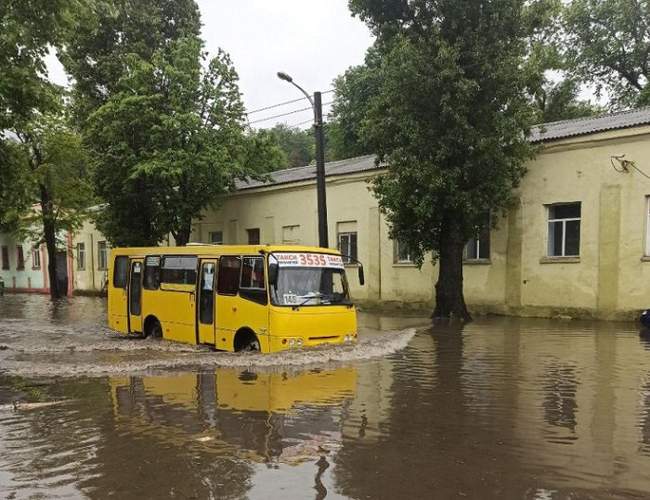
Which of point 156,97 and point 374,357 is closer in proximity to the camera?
point 374,357

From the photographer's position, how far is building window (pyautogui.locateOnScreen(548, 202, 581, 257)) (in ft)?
58.2

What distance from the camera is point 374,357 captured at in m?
11.1

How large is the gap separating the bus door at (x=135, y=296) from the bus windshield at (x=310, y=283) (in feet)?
17.5

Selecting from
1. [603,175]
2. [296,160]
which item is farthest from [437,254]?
[296,160]

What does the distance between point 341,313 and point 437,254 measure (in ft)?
25.6

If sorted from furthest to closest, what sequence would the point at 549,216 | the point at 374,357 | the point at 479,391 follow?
the point at 549,216 < the point at 374,357 < the point at 479,391

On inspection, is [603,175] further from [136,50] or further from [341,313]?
[136,50]

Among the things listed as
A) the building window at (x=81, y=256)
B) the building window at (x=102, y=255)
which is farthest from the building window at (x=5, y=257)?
the building window at (x=102, y=255)

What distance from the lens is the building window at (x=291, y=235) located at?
90.2 feet

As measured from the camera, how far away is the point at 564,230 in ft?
59.1

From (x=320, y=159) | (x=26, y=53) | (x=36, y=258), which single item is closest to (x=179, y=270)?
(x=26, y=53)

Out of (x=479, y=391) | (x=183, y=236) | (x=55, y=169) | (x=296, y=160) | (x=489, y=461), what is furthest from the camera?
(x=296, y=160)

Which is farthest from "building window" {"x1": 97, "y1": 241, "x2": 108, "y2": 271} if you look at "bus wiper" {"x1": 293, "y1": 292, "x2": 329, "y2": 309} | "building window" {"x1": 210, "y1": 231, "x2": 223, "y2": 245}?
"bus wiper" {"x1": 293, "y1": 292, "x2": 329, "y2": 309}

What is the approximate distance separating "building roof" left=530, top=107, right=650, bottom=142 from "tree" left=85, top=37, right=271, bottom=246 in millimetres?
11728
